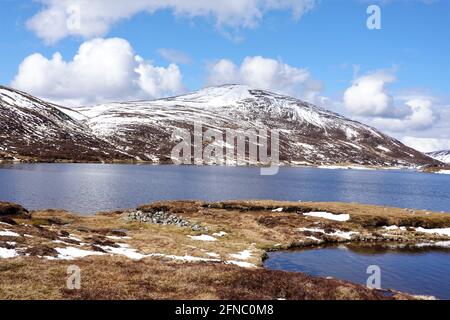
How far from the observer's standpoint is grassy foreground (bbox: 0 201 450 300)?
83.8 feet

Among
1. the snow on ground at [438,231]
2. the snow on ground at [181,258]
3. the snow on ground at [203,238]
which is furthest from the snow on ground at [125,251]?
the snow on ground at [438,231]

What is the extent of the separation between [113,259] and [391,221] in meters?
51.2

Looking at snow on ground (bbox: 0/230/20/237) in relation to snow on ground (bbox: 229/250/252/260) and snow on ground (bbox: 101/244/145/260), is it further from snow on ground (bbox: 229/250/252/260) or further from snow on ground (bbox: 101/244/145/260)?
snow on ground (bbox: 229/250/252/260)

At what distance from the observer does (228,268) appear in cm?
3166

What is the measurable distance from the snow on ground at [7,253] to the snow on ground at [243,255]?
20.7m

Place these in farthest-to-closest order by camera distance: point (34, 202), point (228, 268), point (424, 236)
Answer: point (34, 202)
point (424, 236)
point (228, 268)

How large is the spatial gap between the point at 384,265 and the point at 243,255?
1554 centimetres

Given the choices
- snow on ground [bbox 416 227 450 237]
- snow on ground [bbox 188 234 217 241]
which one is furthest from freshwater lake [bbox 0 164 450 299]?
snow on ground [bbox 416 227 450 237]

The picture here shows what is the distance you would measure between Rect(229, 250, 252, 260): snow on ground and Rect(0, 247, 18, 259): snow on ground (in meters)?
20.7

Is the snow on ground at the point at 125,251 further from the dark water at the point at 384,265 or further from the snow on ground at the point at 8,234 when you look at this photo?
the dark water at the point at 384,265

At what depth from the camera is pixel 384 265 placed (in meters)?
45.4
